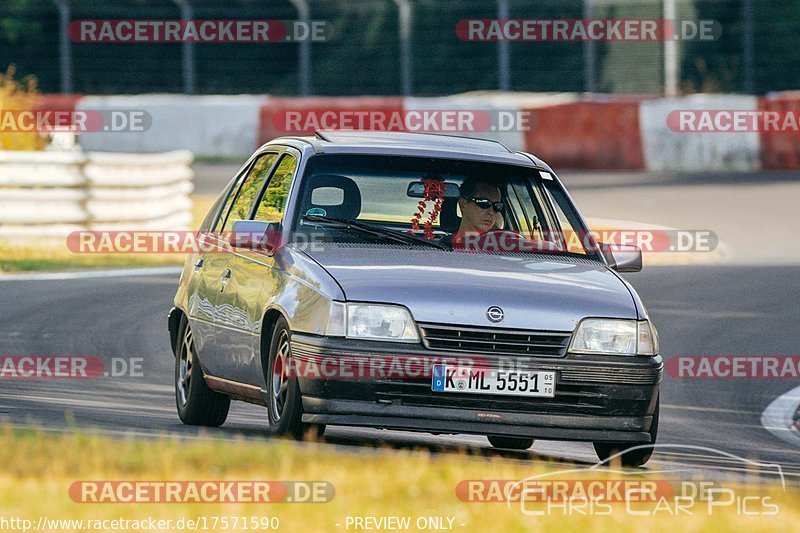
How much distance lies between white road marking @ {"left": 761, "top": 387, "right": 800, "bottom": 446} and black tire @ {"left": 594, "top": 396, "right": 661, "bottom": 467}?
186 centimetres

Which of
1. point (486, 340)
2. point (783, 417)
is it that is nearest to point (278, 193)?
point (486, 340)

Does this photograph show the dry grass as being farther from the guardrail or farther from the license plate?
the guardrail

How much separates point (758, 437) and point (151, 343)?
5.07 m

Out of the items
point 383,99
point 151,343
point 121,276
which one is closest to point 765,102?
point 383,99

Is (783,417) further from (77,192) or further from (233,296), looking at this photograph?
(77,192)

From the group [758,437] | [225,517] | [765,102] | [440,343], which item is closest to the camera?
[225,517]

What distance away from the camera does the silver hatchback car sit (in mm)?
7805

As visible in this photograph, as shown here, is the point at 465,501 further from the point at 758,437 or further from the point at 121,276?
the point at 121,276

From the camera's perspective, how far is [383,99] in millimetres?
32531

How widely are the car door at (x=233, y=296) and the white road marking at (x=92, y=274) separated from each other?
8690 mm

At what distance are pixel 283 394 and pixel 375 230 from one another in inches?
39.8

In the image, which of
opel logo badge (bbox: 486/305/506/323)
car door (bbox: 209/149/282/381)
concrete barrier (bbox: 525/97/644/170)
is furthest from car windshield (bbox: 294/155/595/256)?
concrete barrier (bbox: 525/97/644/170)

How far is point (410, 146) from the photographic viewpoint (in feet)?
30.4

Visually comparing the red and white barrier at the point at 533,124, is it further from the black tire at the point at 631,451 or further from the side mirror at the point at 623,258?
the black tire at the point at 631,451
